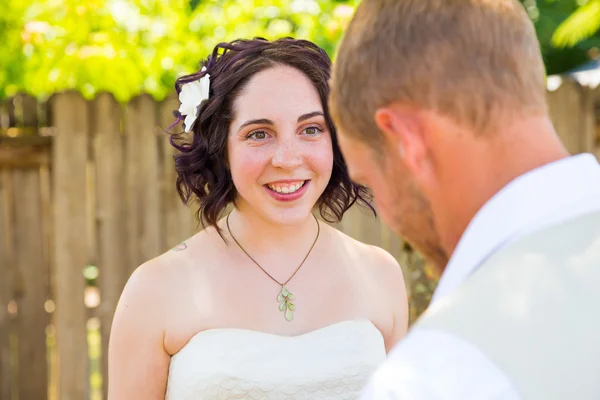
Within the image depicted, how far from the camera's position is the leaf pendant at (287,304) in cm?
279

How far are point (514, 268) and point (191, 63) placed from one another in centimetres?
624

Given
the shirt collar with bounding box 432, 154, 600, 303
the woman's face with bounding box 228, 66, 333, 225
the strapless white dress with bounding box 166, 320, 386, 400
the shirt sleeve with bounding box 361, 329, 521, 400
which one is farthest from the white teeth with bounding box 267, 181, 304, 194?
the shirt sleeve with bounding box 361, 329, 521, 400

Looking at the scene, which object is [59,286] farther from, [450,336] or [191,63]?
[450,336]

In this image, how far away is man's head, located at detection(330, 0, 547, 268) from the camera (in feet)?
3.96

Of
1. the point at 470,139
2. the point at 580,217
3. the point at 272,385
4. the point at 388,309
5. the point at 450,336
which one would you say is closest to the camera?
the point at 450,336

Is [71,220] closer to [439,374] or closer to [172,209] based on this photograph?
[172,209]

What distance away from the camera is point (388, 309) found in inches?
118

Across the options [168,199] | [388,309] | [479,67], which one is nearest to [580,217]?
[479,67]

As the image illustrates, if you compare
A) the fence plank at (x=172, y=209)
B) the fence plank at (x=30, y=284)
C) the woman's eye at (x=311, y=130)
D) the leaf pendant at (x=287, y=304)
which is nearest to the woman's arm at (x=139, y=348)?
the leaf pendant at (x=287, y=304)

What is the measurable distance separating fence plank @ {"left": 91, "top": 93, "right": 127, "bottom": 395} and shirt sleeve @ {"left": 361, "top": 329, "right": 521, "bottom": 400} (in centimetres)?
484

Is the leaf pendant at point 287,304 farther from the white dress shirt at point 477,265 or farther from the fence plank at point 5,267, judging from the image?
the fence plank at point 5,267

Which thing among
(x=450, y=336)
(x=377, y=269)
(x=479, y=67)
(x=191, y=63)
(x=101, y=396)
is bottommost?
(x=101, y=396)

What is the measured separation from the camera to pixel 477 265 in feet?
3.67

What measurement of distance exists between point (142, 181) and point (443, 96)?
4655 mm
